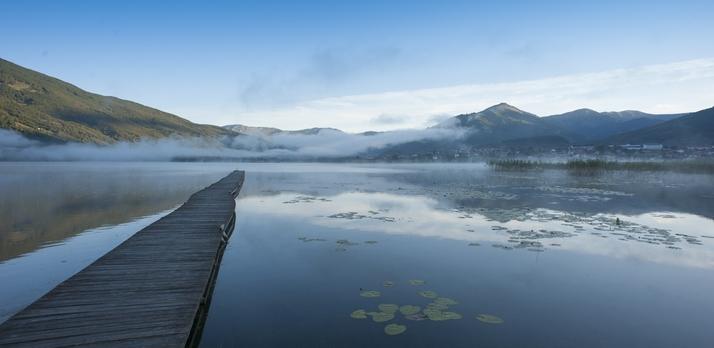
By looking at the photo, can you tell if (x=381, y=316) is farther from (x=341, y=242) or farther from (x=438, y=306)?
(x=341, y=242)

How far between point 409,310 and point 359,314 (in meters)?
1.38

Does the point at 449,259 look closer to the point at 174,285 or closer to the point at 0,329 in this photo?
the point at 174,285

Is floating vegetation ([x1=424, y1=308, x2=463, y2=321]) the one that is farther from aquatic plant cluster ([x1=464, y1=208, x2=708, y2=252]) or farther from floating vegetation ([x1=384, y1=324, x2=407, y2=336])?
aquatic plant cluster ([x1=464, y1=208, x2=708, y2=252])

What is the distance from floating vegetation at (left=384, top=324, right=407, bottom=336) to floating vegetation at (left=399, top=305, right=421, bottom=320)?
2.50ft

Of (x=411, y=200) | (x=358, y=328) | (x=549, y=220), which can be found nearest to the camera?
(x=358, y=328)

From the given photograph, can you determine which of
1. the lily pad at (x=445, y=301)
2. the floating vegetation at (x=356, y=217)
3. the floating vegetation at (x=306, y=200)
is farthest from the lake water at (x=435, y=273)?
the floating vegetation at (x=306, y=200)

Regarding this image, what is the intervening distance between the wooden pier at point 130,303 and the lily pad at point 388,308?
15.8 ft

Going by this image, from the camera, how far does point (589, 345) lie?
8.62 metres

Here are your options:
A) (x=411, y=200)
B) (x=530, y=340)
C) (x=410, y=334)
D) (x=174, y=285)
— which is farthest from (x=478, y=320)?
(x=411, y=200)

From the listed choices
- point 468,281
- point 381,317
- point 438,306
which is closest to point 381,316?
point 381,317

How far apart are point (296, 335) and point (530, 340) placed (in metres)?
5.62

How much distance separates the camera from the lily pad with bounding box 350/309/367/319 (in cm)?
1001

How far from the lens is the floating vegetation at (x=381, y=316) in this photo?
9805 mm

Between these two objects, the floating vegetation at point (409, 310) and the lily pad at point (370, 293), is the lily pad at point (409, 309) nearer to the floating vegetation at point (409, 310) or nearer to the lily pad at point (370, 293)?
the floating vegetation at point (409, 310)
